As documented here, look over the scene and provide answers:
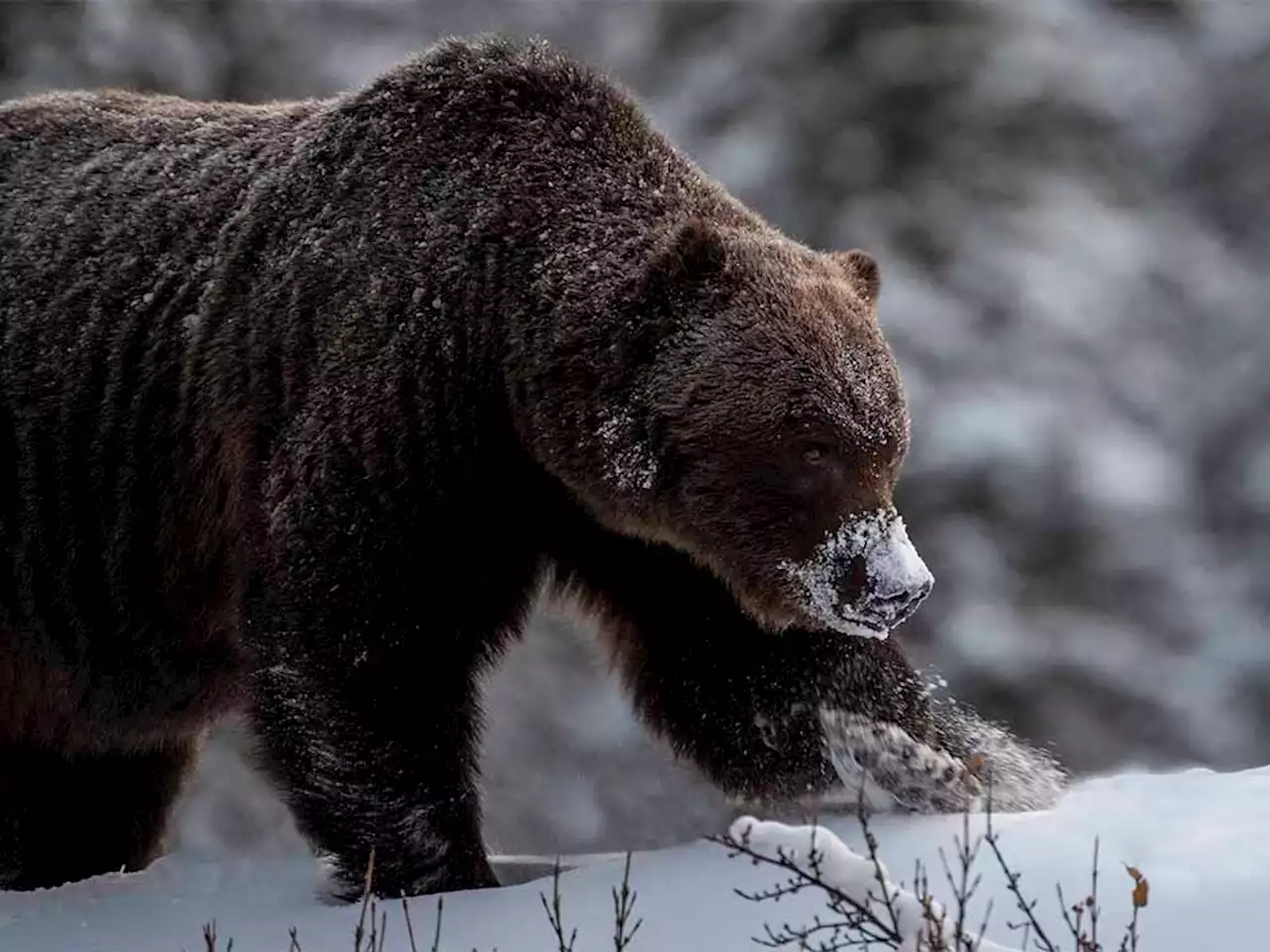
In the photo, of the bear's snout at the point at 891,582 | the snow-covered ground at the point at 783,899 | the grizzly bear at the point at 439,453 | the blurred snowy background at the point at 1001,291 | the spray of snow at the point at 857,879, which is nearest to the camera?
the spray of snow at the point at 857,879

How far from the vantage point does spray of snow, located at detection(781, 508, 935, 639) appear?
4.83m

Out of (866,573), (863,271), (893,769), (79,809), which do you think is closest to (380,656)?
(866,573)

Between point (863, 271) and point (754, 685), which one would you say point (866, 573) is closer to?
point (754, 685)

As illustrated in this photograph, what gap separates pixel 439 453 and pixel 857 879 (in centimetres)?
175

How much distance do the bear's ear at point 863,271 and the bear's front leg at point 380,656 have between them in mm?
1076

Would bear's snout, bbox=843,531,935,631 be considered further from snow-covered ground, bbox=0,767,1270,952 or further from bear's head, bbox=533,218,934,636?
snow-covered ground, bbox=0,767,1270,952

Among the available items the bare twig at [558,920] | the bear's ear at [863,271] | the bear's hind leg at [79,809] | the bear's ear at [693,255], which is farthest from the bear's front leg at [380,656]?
the bear's hind leg at [79,809]

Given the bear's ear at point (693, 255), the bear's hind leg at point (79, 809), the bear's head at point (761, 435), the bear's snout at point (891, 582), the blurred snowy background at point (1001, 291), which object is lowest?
the bear's hind leg at point (79, 809)

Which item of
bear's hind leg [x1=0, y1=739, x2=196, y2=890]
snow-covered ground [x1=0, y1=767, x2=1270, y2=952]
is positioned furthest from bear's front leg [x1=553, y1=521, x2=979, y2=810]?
bear's hind leg [x1=0, y1=739, x2=196, y2=890]

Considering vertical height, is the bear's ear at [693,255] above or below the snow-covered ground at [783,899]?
above

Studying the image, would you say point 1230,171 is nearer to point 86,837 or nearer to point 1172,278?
point 1172,278

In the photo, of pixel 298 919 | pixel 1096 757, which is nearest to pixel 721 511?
pixel 298 919

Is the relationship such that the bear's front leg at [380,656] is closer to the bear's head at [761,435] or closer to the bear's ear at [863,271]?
the bear's head at [761,435]

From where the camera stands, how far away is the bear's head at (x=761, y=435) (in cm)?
494
